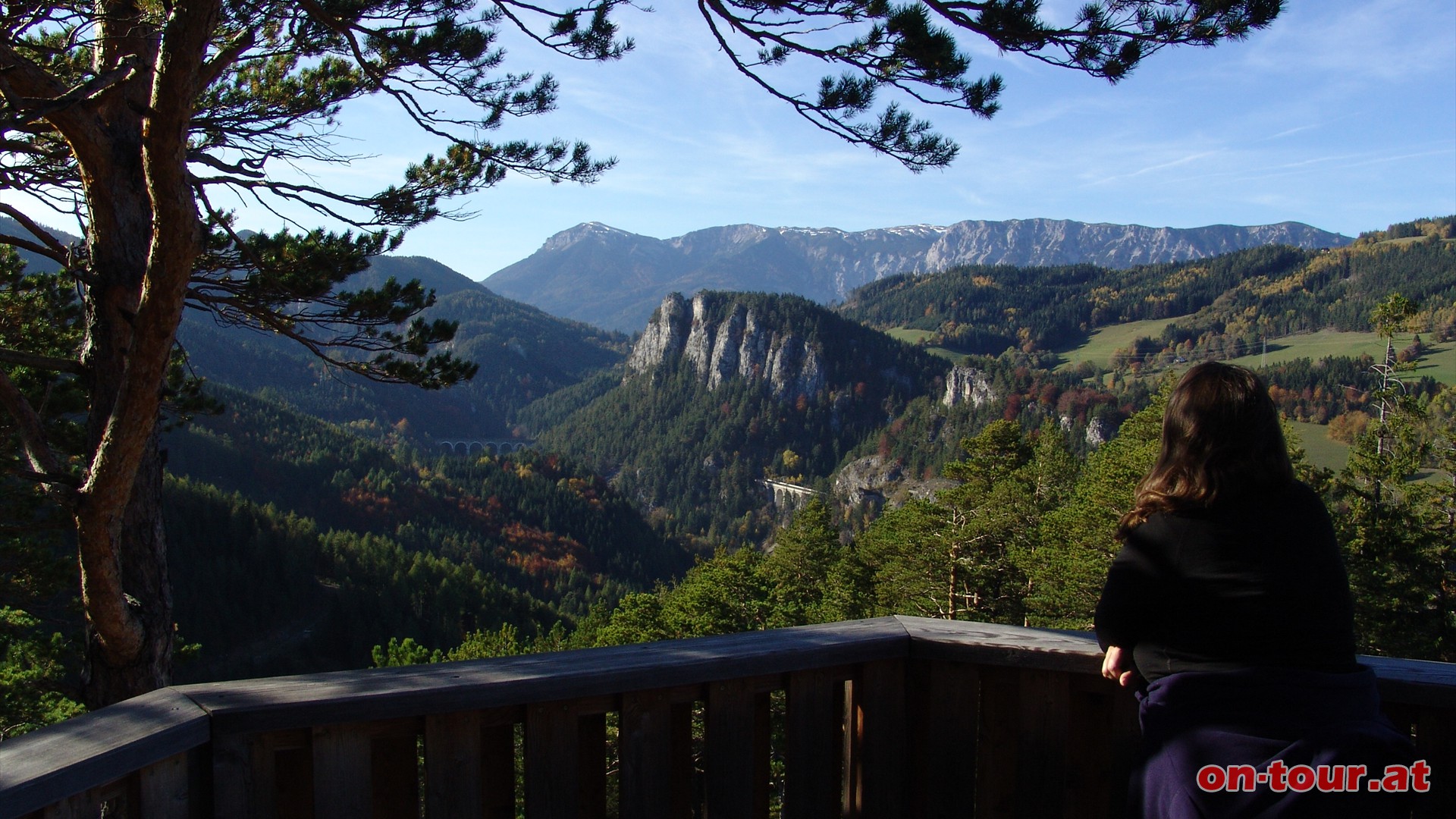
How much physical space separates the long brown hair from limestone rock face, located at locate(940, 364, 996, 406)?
127 meters

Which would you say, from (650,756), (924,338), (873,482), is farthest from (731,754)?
(924,338)

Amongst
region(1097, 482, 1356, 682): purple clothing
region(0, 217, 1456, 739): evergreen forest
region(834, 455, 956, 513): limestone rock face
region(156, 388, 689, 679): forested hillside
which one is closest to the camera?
region(1097, 482, 1356, 682): purple clothing

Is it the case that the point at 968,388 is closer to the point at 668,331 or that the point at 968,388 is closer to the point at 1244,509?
the point at 668,331

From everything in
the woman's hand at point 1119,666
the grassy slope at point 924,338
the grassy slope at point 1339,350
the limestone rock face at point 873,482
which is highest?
the grassy slope at point 924,338

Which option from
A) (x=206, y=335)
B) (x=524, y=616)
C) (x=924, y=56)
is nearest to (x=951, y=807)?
(x=924, y=56)

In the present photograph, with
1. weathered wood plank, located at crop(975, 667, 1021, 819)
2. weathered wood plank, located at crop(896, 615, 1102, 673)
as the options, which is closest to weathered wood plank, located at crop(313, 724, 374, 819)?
weathered wood plank, located at crop(896, 615, 1102, 673)

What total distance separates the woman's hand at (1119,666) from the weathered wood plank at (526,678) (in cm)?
56

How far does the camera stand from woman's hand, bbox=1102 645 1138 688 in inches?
71.0

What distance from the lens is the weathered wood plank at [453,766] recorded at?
1.74m

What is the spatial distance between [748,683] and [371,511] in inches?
3401

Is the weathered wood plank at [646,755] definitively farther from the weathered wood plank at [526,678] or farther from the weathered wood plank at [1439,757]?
the weathered wood plank at [1439,757]

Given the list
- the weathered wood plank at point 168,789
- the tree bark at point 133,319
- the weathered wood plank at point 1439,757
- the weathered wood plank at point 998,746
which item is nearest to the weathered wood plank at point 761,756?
the weathered wood plank at point 998,746

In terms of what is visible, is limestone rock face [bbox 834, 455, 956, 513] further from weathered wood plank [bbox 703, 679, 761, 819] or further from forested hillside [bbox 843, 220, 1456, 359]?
weathered wood plank [bbox 703, 679, 761, 819]

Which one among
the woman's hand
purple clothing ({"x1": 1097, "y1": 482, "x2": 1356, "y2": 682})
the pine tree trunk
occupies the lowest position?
the pine tree trunk
